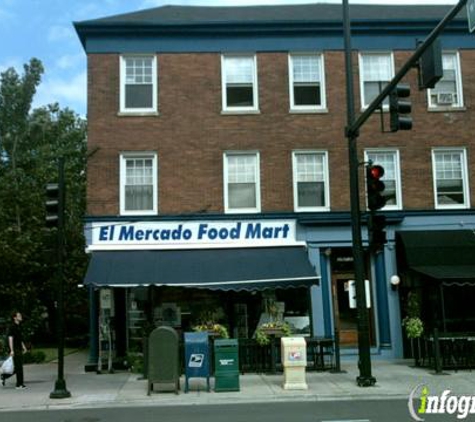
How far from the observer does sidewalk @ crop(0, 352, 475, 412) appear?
13.1 m

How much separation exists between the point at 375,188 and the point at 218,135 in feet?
23.9

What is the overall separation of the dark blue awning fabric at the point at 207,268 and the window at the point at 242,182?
4.71 ft

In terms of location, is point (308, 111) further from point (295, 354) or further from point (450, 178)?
point (295, 354)

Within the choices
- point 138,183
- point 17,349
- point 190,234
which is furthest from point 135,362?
point 138,183

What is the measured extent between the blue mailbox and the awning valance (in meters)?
7.18

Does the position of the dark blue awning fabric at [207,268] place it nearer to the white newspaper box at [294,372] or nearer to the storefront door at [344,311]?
the storefront door at [344,311]

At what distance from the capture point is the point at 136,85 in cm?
2083

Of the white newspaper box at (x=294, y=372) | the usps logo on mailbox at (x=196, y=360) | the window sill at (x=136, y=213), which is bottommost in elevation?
the white newspaper box at (x=294, y=372)

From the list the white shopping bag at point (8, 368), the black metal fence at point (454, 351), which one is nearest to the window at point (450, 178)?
the black metal fence at point (454, 351)

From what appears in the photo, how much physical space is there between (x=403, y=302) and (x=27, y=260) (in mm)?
15952

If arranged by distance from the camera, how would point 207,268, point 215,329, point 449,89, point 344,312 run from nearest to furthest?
point 215,329, point 207,268, point 344,312, point 449,89

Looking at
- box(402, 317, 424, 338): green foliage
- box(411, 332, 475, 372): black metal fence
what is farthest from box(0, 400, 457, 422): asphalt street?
box(402, 317, 424, 338): green foliage

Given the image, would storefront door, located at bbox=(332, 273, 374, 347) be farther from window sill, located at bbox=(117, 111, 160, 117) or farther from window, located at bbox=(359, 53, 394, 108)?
window sill, located at bbox=(117, 111, 160, 117)

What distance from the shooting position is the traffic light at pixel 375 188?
14341 millimetres
